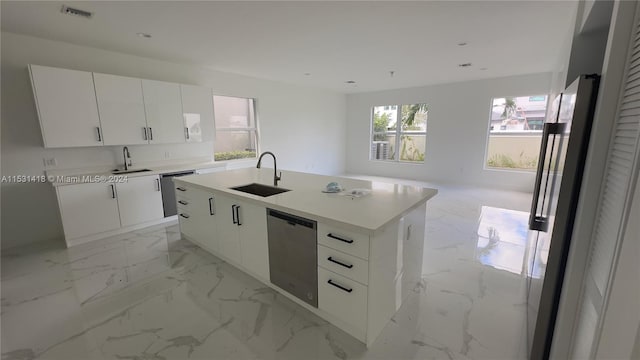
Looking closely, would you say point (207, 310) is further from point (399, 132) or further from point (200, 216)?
point (399, 132)

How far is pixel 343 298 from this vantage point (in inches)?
68.1

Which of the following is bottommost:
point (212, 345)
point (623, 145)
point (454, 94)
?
point (212, 345)

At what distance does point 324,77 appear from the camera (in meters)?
5.53

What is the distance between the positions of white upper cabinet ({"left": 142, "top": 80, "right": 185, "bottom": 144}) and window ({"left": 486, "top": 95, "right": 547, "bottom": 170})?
6467mm

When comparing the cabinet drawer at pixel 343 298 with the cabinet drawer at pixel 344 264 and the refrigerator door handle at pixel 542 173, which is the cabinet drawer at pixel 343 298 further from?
the refrigerator door handle at pixel 542 173

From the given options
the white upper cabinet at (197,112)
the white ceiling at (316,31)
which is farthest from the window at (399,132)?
the white upper cabinet at (197,112)

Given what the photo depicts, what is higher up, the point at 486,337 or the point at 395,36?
→ the point at 395,36

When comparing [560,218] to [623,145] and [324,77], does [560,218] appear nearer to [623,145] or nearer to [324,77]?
[623,145]

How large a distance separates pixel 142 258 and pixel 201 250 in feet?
2.00

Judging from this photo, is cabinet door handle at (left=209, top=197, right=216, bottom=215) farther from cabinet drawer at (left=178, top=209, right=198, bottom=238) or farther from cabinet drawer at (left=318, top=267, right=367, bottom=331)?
cabinet drawer at (left=318, top=267, right=367, bottom=331)

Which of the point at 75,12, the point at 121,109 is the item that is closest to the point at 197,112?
the point at 121,109

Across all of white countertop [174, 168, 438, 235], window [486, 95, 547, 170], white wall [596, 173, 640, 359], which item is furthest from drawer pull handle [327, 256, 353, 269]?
window [486, 95, 547, 170]

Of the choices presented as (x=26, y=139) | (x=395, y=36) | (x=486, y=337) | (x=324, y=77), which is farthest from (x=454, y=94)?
(x=26, y=139)

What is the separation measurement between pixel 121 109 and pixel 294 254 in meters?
3.36
